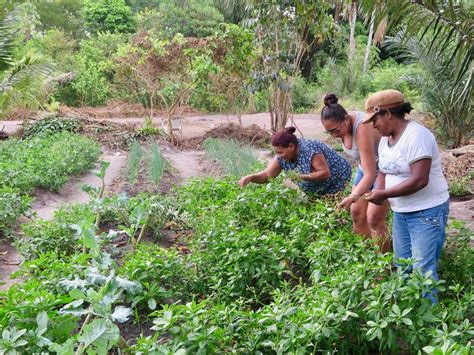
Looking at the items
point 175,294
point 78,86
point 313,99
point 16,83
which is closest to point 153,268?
point 175,294

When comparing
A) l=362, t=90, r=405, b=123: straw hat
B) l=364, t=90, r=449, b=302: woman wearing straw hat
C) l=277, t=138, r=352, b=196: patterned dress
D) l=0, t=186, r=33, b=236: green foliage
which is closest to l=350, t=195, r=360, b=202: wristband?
l=364, t=90, r=449, b=302: woman wearing straw hat

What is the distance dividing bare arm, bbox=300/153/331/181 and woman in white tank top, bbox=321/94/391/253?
0.42 meters

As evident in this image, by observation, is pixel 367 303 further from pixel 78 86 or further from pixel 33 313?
pixel 78 86

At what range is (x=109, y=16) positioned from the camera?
89.6 ft

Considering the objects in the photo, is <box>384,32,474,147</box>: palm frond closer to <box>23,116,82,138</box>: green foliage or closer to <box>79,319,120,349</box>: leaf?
<box>23,116,82,138</box>: green foliage

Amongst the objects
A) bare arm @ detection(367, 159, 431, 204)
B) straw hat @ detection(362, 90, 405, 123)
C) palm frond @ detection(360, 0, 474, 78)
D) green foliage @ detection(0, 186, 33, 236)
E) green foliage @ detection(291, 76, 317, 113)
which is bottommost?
green foliage @ detection(291, 76, 317, 113)

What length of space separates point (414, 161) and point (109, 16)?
26194 millimetres

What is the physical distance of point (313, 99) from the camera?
23625 mm

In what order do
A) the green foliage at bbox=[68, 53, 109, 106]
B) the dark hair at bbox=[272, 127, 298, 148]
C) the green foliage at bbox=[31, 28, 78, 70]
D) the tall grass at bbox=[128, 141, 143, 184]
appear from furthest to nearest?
the green foliage at bbox=[31, 28, 78, 70]
the green foliage at bbox=[68, 53, 109, 106]
the tall grass at bbox=[128, 141, 143, 184]
the dark hair at bbox=[272, 127, 298, 148]

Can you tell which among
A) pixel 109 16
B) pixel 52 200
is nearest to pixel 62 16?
pixel 109 16

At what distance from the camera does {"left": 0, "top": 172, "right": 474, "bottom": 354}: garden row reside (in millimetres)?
2701

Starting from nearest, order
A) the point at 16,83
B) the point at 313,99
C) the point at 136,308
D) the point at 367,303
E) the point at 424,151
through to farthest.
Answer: the point at 367,303, the point at 424,151, the point at 136,308, the point at 16,83, the point at 313,99

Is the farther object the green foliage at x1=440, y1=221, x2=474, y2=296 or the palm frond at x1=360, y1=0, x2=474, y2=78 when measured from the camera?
the palm frond at x1=360, y1=0, x2=474, y2=78

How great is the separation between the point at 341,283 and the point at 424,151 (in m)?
0.91
